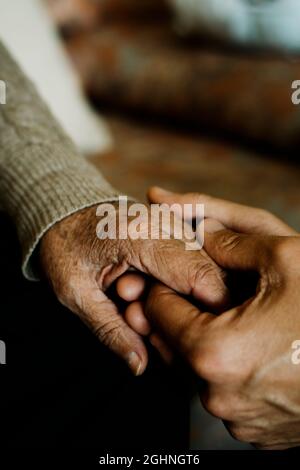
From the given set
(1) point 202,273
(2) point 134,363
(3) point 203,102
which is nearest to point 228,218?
(1) point 202,273

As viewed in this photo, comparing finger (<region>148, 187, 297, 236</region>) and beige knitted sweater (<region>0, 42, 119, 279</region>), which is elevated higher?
beige knitted sweater (<region>0, 42, 119, 279</region>)

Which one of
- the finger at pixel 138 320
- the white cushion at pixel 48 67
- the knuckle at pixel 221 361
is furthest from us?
the white cushion at pixel 48 67

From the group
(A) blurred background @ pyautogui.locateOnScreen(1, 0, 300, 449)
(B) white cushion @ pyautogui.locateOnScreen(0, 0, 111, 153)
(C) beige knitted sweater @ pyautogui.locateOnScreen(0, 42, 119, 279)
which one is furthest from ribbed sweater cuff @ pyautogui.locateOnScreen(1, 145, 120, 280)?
(B) white cushion @ pyautogui.locateOnScreen(0, 0, 111, 153)

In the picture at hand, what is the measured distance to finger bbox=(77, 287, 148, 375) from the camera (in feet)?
1.69

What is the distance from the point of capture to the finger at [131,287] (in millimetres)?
562

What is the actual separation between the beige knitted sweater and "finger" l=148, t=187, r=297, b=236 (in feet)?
0.32

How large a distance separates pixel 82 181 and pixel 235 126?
0.75 metres

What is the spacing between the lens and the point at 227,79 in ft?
4.38

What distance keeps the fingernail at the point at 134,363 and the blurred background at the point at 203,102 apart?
348 mm

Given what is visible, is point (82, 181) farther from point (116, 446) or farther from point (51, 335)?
point (116, 446)

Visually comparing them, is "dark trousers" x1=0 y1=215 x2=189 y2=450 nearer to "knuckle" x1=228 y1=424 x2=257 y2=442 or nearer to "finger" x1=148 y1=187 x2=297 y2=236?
"knuckle" x1=228 y1=424 x2=257 y2=442

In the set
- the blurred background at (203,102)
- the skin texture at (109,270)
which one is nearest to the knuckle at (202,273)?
the skin texture at (109,270)

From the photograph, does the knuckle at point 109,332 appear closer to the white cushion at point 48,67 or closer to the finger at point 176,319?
the finger at point 176,319
